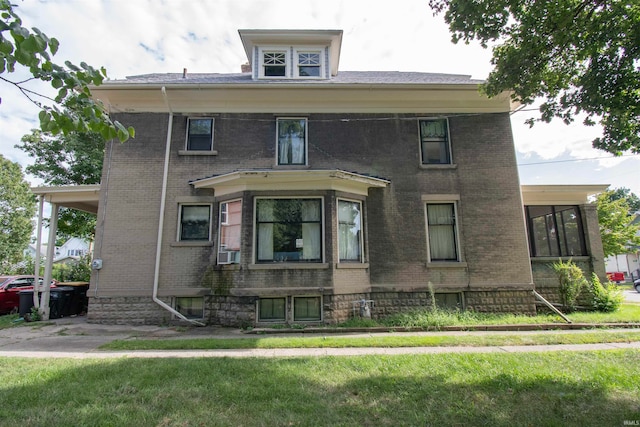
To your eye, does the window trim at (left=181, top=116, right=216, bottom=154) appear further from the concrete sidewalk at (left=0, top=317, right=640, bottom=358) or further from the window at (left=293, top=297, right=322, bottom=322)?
the window at (left=293, top=297, right=322, bottom=322)

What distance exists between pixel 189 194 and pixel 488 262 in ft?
30.7

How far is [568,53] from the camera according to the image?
6.85m

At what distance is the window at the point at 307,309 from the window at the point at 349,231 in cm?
140

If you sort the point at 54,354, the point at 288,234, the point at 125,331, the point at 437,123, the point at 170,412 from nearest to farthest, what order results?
the point at 170,412
the point at 54,354
the point at 125,331
the point at 288,234
the point at 437,123

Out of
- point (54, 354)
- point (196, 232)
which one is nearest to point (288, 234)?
point (196, 232)

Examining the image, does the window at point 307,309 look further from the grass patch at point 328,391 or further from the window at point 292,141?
the window at point 292,141

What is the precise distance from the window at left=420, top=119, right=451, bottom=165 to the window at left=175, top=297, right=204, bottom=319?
8331 mm

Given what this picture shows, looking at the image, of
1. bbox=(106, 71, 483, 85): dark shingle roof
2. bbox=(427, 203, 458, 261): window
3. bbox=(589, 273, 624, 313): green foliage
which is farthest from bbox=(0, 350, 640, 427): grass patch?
bbox=(106, 71, 483, 85): dark shingle roof

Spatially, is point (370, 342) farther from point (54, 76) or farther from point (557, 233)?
point (557, 233)

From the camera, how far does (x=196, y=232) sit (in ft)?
34.9

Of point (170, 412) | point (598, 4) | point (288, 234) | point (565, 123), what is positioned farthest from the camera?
point (288, 234)

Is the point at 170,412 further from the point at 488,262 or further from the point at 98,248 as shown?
the point at 488,262

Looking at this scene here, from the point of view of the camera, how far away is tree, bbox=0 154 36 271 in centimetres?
2839

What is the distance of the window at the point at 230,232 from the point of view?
9758 mm
